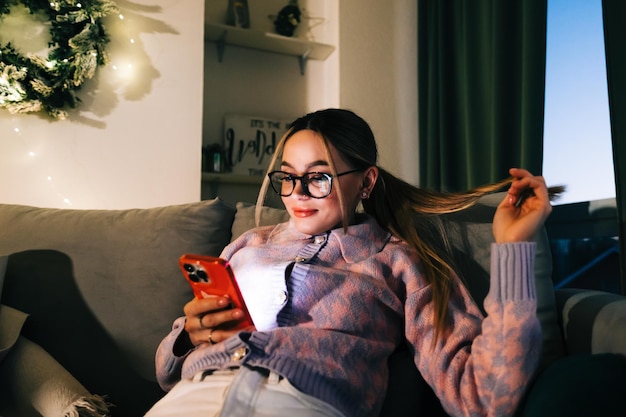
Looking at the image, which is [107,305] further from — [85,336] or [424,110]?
[424,110]

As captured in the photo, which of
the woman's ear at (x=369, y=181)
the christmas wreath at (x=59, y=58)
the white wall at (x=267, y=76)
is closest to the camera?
the woman's ear at (x=369, y=181)

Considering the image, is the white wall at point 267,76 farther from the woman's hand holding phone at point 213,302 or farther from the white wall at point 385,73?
the woman's hand holding phone at point 213,302

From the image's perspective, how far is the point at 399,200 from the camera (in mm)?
1319

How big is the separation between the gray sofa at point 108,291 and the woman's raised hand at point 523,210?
25 cm

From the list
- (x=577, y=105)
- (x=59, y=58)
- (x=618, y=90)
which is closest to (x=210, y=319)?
(x=618, y=90)

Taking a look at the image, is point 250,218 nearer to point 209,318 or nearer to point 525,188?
point 209,318

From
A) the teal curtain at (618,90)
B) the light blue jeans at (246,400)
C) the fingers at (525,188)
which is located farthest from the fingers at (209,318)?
the teal curtain at (618,90)

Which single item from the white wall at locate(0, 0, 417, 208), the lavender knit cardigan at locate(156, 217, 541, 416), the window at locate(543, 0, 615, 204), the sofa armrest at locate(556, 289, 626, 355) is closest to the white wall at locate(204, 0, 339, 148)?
the white wall at locate(0, 0, 417, 208)

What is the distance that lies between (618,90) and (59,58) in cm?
224

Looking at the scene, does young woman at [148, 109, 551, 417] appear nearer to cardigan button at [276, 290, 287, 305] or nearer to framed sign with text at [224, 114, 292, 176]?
cardigan button at [276, 290, 287, 305]

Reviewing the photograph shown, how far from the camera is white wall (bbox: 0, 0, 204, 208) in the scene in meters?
2.16

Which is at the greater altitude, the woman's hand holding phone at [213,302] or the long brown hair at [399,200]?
the long brown hair at [399,200]

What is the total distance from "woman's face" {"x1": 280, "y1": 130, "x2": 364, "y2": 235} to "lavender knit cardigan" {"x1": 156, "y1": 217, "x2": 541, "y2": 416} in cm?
5

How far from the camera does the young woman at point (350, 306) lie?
2.89 ft
